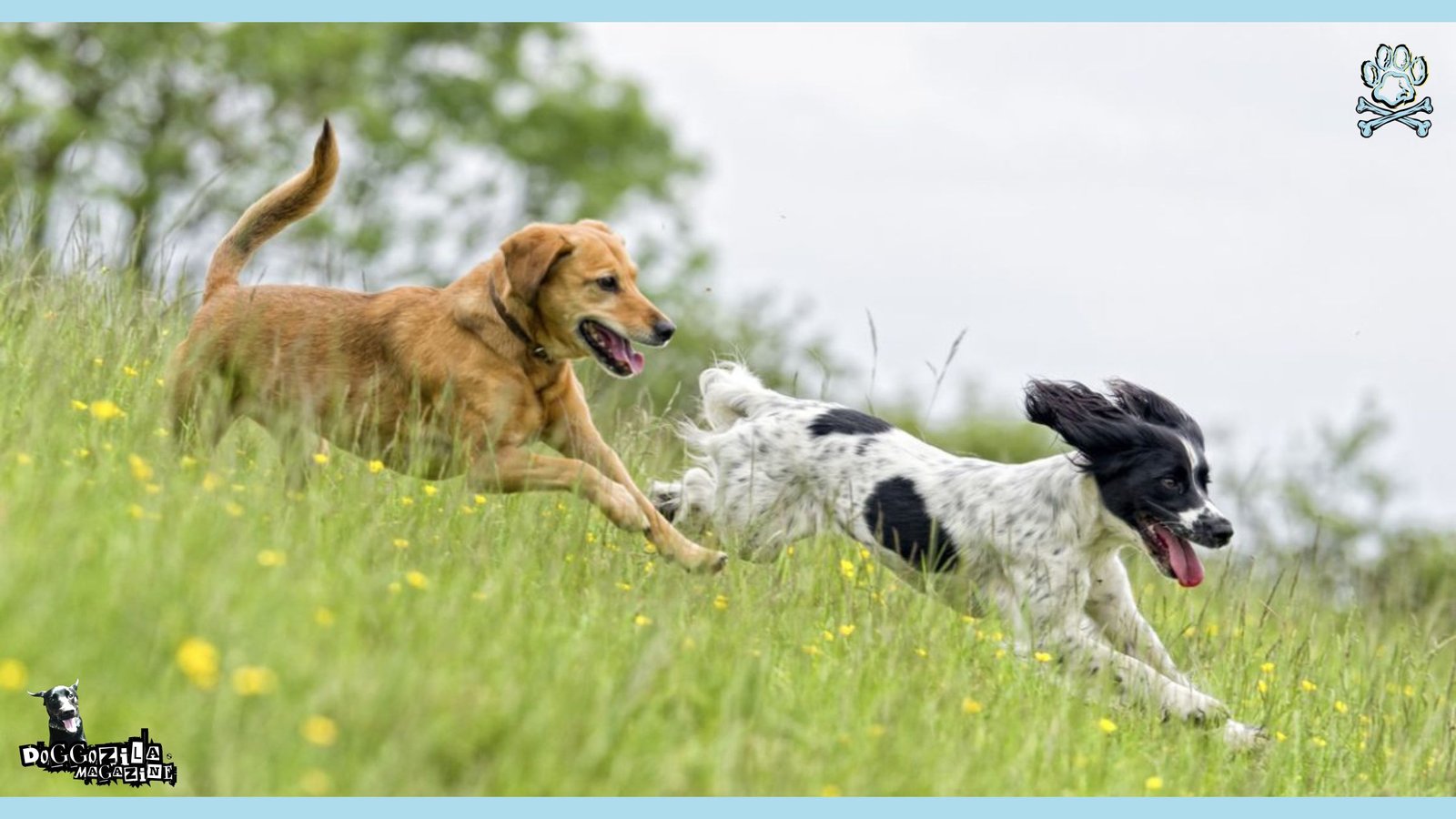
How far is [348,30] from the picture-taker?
99.8 ft

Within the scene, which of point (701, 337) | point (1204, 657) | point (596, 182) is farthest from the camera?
point (596, 182)

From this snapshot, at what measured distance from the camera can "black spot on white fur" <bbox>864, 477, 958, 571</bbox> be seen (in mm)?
6836

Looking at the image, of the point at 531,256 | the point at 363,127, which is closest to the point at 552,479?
the point at 531,256

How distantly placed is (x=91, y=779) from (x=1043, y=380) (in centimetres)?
428

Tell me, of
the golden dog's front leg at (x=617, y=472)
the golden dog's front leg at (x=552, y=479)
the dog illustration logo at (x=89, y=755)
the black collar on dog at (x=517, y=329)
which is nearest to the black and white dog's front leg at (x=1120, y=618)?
the golden dog's front leg at (x=617, y=472)

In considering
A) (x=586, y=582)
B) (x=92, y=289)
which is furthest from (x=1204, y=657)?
(x=92, y=289)

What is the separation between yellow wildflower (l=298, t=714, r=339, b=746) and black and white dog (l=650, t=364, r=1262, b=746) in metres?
2.86

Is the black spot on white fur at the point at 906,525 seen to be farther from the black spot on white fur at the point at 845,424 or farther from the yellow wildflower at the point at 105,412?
the yellow wildflower at the point at 105,412

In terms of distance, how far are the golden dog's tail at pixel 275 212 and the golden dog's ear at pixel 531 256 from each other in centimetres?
84

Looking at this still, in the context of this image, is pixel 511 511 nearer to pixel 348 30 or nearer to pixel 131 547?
pixel 131 547

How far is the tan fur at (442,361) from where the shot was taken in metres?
6.38

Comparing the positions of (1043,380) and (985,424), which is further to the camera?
(985,424)

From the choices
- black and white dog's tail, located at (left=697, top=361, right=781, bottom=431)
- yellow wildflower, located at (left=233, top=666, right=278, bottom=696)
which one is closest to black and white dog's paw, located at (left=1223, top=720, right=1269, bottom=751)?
black and white dog's tail, located at (left=697, top=361, right=781, bottom=431)

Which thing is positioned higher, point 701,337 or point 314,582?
point 701,337
